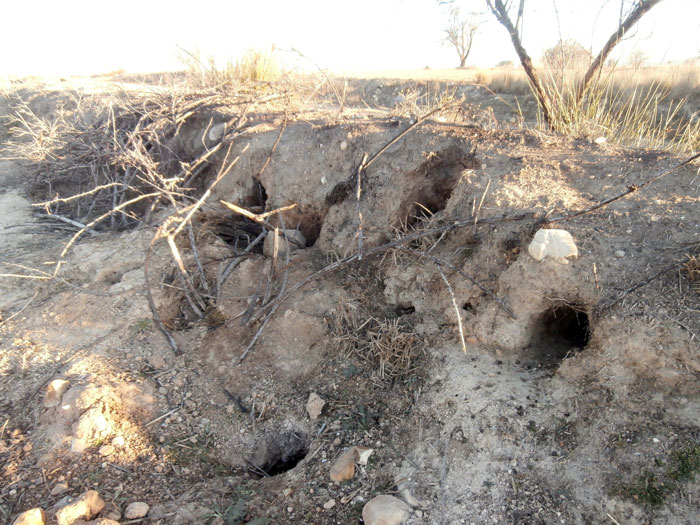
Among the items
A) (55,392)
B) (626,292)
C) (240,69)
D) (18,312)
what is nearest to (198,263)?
(55,392)

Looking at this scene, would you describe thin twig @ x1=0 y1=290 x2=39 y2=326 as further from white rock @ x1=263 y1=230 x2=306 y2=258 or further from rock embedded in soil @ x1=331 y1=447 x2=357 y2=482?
rock embedded in soil @ x1=331 y1=447 x2=357 y2=482

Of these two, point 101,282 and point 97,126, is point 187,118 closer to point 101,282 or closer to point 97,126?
point 97,126

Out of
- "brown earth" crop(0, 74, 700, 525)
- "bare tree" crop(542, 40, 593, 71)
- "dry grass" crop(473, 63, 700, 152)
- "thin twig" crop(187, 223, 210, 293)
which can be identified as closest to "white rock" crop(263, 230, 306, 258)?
"brown earth" crop(0, 74, 700, 525)

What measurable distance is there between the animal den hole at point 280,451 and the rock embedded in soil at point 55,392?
3.55 feet

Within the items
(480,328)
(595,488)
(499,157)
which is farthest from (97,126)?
(595,488)

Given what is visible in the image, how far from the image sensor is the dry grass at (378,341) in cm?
241

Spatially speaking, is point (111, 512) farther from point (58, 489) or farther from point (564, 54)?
point (564, 54)

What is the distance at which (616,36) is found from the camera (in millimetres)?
4039

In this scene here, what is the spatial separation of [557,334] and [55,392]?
2.82m

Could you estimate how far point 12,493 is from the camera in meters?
1.86

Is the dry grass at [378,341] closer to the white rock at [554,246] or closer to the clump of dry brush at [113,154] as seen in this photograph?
the white rock at [554,246]

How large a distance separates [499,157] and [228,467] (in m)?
2.53

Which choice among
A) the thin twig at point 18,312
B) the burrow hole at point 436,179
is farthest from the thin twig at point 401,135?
the thin twig at point 18,312

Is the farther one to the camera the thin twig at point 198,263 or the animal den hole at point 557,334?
the thin twig at point 198,263
